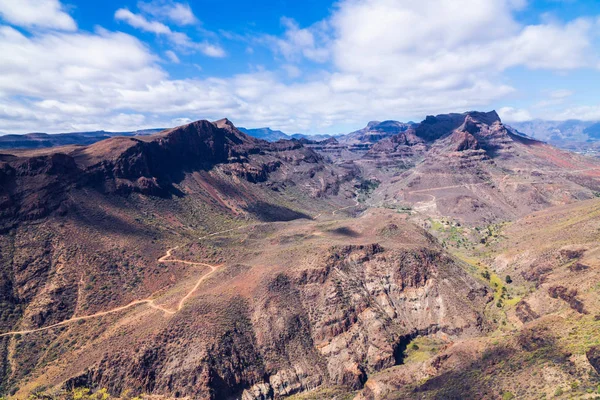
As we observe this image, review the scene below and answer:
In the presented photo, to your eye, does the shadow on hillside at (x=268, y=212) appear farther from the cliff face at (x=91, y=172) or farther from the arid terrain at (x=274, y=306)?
the arid terrain at (x=274, y=306)

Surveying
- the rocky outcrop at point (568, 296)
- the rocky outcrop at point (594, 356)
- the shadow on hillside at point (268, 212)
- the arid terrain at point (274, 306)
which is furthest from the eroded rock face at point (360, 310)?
the shadow on hillside at point (268, 212)

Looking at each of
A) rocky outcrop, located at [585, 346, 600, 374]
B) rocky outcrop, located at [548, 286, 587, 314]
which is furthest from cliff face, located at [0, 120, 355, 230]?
rocky outcrop, located at [548, 286, 587, 314]

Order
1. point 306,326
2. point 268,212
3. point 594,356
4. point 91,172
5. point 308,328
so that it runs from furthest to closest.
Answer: point 268,212
point 91,172
point 306,326
point 308,328
point 594,356

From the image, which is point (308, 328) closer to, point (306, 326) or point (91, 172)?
point (306, 326)

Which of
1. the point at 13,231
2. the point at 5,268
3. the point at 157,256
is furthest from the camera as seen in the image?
the point at 157,256

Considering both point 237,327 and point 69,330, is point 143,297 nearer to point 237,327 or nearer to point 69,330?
point 69,330

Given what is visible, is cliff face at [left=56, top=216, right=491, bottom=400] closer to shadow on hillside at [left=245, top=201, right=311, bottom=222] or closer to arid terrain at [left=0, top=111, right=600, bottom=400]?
arid terrain at [left=0, top=111, right=600, bottom=400]

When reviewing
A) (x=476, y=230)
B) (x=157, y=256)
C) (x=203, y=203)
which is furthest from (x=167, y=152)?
(x=476, y=230)

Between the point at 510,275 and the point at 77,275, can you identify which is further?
the point at 510,275

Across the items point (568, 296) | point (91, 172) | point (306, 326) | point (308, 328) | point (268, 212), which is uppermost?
point (91, 172)

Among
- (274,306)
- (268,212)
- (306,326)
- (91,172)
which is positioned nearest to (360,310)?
(306,326)

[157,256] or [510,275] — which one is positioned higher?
[157,256]
